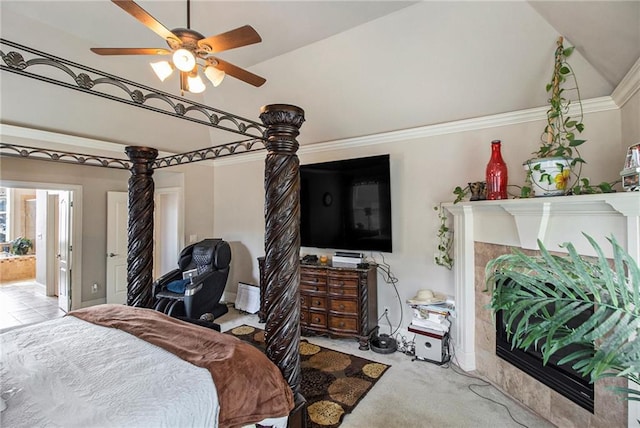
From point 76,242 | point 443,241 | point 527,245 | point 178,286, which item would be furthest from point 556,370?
point 76,242

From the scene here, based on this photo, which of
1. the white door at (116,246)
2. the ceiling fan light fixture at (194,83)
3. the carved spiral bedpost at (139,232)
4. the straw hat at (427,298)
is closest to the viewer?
the ceiling fan light fixture at (194,83)

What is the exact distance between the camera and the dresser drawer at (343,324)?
3.36m

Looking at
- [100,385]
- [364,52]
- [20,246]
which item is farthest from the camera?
[20,246]

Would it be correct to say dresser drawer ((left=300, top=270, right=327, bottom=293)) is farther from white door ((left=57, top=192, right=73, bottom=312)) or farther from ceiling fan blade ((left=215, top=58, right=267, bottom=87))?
white door ((left=57, top=192, right=73, bottom=312))

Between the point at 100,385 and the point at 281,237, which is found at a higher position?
the point at 281,237

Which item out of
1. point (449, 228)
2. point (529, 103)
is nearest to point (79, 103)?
point (449, 228)

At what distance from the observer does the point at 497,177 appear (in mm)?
2500

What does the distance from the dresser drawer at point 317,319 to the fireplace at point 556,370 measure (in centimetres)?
181

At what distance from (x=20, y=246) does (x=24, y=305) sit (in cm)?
306

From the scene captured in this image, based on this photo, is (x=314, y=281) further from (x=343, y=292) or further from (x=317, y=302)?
(x=343, y=292)

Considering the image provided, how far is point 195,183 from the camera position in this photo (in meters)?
5.28

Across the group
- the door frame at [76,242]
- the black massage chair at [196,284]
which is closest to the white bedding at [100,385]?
the black massage chair at [196,284]

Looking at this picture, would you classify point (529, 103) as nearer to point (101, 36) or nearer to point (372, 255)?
point (372, 255)

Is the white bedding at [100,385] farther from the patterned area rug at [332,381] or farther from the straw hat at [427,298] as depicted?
the straw hat at [427,298]
